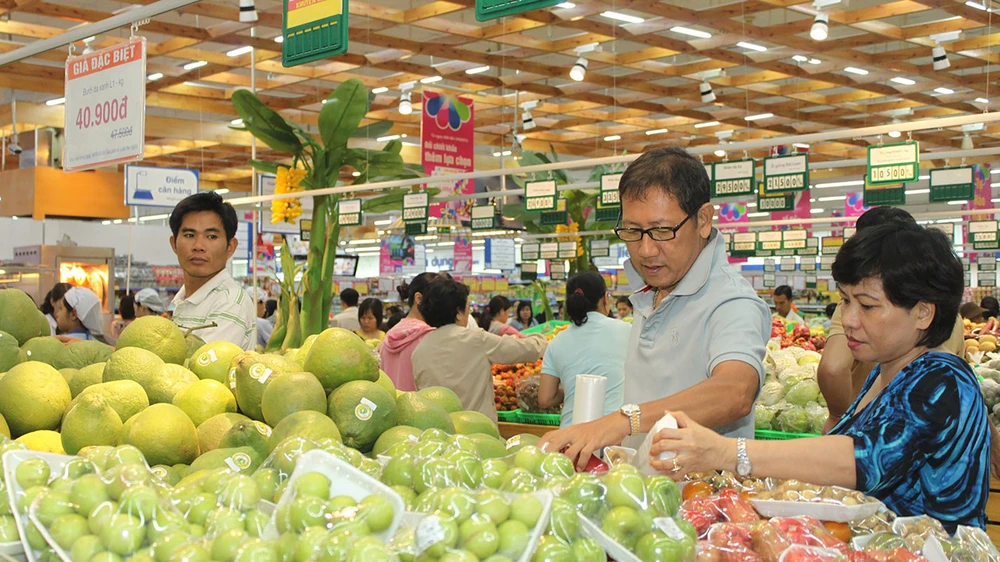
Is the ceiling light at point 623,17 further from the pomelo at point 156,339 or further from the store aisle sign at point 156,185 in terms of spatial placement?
the pomelo at point 156,339

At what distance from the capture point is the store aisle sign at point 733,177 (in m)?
9.35

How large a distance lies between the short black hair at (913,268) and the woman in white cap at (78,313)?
6.61m

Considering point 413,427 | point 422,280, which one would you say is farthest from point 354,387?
point 422,280

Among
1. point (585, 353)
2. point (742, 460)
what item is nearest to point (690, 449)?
point (742, 460)

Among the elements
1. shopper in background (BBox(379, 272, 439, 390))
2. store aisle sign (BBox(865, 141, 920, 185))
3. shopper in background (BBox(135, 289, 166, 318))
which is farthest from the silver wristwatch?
store aisle sign (BBox(865, 141, 920, 185))

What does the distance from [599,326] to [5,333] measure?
2875 mm

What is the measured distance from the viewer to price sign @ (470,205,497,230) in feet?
43.1

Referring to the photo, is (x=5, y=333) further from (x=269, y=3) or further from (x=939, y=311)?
(x=269, y=3)

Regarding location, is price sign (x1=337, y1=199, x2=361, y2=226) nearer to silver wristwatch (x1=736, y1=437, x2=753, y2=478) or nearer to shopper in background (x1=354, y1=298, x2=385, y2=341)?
shopper in background (x1=354, y1=298, x2=385, y2=341)

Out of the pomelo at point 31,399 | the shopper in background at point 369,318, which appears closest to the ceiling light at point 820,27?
the shopper in background at point 369,318

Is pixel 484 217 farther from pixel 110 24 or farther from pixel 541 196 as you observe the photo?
pixel 110 24

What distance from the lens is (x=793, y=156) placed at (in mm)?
9258

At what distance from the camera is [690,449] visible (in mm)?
1781

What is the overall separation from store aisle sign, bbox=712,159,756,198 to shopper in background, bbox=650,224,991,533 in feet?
23.8
